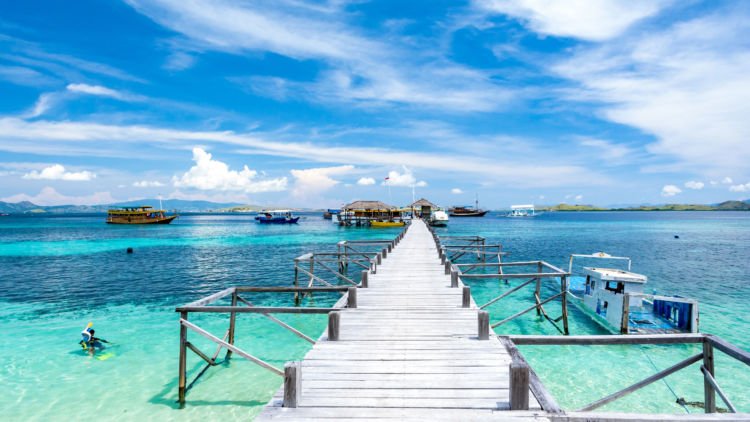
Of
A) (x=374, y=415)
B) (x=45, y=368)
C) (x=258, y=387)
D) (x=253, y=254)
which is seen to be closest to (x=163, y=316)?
(x=45, y=368)

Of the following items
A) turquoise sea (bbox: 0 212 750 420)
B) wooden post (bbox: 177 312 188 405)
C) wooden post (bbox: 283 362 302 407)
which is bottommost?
turquoise sea (bbox: 0 212 750 420)

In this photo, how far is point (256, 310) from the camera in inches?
400

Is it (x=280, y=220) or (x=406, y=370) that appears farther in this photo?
(x=280, y=220)

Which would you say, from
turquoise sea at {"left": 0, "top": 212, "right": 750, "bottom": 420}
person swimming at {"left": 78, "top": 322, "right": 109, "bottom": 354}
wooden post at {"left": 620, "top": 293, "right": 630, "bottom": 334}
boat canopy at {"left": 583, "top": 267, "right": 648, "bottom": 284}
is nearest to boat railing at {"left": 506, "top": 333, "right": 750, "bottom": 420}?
turquoise sea at {"left": 0, "top": 212, "right": 750, "bottom": 420}

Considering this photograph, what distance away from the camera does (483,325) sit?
8.23 metres

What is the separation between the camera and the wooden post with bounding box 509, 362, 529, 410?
5.21m

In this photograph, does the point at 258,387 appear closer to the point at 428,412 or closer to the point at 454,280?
the point at 454,280

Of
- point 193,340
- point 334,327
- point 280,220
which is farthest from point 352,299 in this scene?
point 280,220

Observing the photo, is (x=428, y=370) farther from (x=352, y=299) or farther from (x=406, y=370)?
(x=352, y=299)

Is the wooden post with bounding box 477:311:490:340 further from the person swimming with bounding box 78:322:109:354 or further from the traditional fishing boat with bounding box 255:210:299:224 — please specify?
the traditional fishing boat with bounding box 255:210:299:224

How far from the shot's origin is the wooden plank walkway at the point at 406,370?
18.2 ft

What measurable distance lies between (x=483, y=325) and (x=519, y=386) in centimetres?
300

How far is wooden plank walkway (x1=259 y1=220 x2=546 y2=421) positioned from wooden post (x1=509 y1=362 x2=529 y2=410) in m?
0.13

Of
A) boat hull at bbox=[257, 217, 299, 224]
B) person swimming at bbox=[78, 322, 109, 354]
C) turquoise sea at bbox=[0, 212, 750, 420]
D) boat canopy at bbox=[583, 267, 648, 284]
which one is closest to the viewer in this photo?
turquoise sea at bbox=[0, 212, 750, 420]
